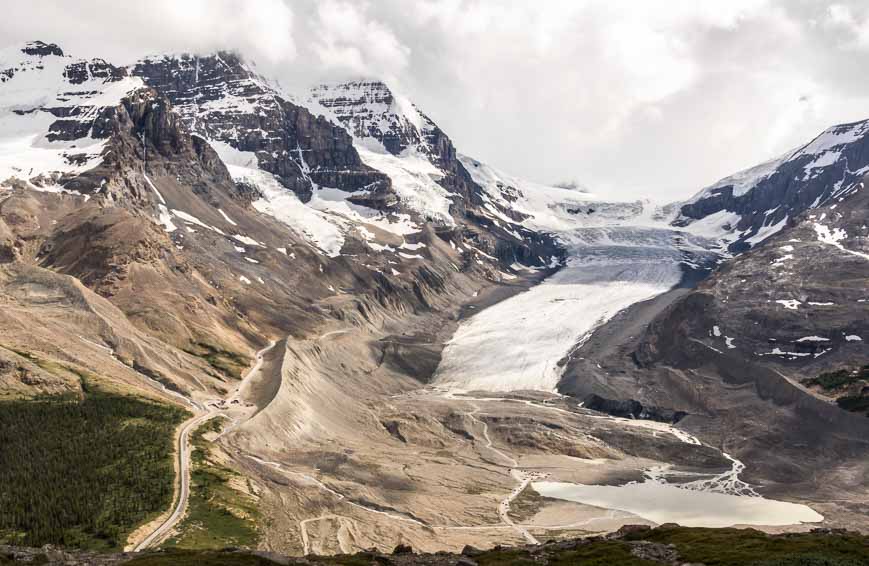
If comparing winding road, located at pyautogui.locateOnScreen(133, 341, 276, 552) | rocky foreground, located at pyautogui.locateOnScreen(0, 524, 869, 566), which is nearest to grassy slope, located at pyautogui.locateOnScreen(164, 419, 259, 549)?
winding road, located at pyautogui.locateOnScreen(133, 341, 276, 552)

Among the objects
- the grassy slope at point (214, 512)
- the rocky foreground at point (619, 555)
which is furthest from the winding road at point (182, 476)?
the rocky foreground at point (619, 555)

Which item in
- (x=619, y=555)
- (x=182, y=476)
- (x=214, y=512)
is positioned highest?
(x=182, y=476)

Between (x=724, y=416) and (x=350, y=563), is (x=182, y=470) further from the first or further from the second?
(x=724, y=416)

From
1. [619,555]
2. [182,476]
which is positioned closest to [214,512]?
[182,476]

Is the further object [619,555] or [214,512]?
[214,512]

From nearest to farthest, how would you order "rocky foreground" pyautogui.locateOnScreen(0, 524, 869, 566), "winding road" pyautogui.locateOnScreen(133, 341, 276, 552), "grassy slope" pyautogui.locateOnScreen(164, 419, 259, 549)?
"rocky foreground" pyautogui.locateOnScreen(0, 524, 869, 566), "winding road" pyautogui.locateOnScreen(133, 341, 276, 552), "grassy slope" pyautogui.locateOnScreen(164, 419, 259, 549)

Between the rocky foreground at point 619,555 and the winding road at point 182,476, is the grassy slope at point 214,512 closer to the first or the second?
the winding road at point 182,476

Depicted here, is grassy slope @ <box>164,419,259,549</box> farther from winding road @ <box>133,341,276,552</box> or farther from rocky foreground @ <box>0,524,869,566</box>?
rocky foreground @ <box>0,524,869,566</box>

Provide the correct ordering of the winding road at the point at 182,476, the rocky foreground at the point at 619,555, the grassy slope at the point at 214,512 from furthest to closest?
the grassy slope at the point at 214,512, the winding road at the point at 182,476, the rocky foreground at the point at 619,555

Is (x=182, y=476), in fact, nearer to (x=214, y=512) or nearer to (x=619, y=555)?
(x=214, y=512)
